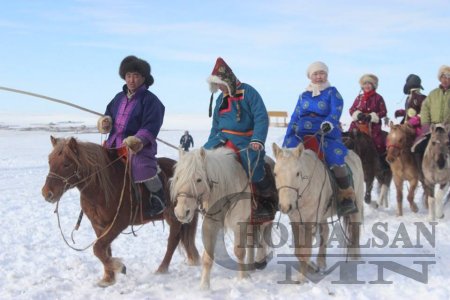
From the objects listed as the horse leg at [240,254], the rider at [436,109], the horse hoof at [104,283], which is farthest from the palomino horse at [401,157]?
the horse hoof at [104,283]

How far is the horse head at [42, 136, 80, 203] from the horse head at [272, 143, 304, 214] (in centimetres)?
203

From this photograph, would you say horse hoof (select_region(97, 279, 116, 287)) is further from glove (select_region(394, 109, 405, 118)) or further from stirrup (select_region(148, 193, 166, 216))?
glove (select_region(394, 109, 405, 118))

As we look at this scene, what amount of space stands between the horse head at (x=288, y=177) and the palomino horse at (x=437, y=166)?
454 cm

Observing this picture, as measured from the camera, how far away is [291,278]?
534 cm

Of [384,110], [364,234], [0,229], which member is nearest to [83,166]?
[0,229]

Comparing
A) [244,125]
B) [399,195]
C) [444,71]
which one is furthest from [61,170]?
[444,71]

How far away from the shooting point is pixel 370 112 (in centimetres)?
1013

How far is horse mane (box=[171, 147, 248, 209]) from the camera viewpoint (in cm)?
462

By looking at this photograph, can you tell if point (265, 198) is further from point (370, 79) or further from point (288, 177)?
point (370, 79)

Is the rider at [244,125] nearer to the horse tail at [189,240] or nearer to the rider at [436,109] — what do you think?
the horse tail at [189,240]

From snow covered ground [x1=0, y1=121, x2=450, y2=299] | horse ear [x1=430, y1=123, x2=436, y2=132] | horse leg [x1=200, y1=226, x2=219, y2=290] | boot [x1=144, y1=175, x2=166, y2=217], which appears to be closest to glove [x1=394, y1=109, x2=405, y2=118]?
horse ear [x1=430, y1=123, x2=436, y2=132]

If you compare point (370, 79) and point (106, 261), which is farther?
point (370, 79)

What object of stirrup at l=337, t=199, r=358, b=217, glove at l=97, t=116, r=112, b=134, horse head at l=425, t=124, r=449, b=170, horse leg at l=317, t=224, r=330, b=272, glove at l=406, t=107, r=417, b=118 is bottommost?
horse leg at l=317, t=224, r=330, b=272

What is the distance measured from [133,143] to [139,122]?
1.66 ft
